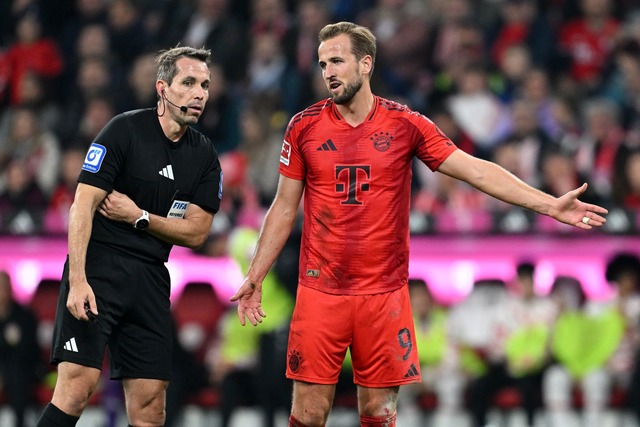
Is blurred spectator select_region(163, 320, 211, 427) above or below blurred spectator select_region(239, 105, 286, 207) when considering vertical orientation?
below

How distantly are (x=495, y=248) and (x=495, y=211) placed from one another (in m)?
0.29

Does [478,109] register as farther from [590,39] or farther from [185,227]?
[185,227]

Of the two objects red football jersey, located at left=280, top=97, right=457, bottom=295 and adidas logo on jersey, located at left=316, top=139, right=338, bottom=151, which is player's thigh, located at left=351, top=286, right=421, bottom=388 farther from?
adidas logo on jersey, located at left=316, top=139, right=338, bottom=151

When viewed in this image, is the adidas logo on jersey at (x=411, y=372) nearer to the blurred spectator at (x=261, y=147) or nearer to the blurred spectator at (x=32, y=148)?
the blurred spectator at (x=261, y=147)

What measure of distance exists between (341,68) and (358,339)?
1.39 meters

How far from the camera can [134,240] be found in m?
6.20

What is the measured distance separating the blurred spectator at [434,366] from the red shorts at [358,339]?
10.1 ft

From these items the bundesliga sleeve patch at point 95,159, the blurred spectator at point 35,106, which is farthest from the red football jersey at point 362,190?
the blurred spectator at point 35,106

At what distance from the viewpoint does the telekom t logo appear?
245 inches

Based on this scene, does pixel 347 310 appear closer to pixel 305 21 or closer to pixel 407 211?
pixel 407 211

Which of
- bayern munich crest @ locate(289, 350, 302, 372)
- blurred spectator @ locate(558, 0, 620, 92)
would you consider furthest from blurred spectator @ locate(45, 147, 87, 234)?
blurred spectator @ locate(558, 0, 620, 92)

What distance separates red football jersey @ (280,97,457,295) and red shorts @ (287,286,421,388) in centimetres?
7

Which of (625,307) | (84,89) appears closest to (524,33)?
(625,307)

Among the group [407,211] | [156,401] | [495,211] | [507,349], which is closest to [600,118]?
[495,211]
